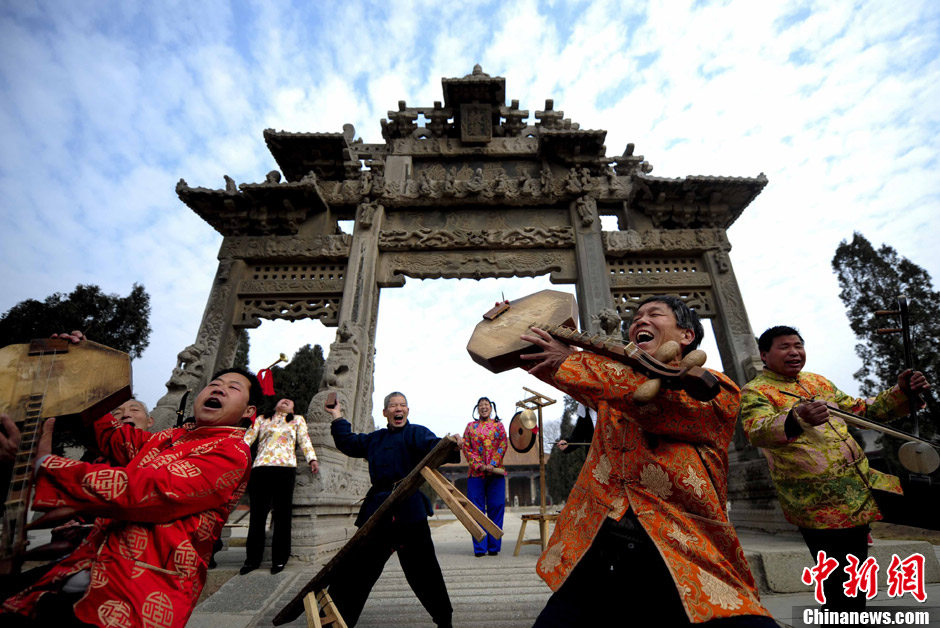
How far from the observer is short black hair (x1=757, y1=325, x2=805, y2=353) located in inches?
103

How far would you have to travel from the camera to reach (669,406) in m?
1.41

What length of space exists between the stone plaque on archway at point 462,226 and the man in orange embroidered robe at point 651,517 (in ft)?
18.4

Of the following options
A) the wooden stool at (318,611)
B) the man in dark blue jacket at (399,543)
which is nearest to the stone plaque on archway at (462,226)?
the man in dark blue jacket at (399,543)

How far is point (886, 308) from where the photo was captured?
1546 cm

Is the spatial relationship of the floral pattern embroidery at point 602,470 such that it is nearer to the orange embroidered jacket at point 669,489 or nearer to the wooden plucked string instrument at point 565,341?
the orange embroidered jacket at point 669,489

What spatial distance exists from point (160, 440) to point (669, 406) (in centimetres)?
222

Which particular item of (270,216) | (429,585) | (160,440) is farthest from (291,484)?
(270,216)

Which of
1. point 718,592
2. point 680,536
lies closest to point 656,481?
point 680,536

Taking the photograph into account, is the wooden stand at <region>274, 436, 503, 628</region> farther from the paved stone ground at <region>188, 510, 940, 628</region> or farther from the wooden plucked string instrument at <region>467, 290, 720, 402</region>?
the paved stone ground at <region>188, 510, 940, 628</region>

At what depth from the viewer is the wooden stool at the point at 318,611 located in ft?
7.07

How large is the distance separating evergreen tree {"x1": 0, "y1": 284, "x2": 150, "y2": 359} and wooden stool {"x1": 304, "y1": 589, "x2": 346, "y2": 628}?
18557mm

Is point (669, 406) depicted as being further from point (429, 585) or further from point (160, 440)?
point (160, 440)

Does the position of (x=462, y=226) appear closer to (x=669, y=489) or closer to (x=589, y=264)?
(x=589, y=264)

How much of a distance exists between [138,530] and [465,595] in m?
2.61
